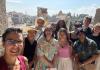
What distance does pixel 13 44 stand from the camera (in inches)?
102

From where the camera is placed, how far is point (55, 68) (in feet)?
19.0

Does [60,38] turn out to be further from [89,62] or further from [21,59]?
[21,59]

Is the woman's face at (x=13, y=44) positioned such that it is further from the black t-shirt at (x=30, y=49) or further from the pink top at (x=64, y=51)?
the pink top at (x=64, y=51)

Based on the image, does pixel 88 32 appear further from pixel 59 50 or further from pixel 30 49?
pixel 30 49

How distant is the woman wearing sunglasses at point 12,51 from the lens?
2557 mm

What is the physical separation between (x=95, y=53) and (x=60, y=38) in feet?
2.67

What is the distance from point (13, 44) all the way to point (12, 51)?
7 cm

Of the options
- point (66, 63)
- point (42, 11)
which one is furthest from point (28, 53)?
point (42, 11)

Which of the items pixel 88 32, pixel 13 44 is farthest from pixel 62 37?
pixel 13 44

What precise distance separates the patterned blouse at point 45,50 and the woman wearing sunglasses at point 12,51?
2.97m

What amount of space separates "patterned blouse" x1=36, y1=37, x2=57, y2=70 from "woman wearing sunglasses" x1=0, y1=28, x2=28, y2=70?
9.73 ft

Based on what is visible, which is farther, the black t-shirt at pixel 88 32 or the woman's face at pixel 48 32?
the black t-shirt at pixel 88 32

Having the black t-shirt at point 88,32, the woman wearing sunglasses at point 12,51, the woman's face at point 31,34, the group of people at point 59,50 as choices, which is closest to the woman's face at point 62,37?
the group of people at point 59,50

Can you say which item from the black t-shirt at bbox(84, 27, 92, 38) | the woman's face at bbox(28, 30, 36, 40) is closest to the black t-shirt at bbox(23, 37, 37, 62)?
the woman's face at bbox(28, 30, 36, 40)
